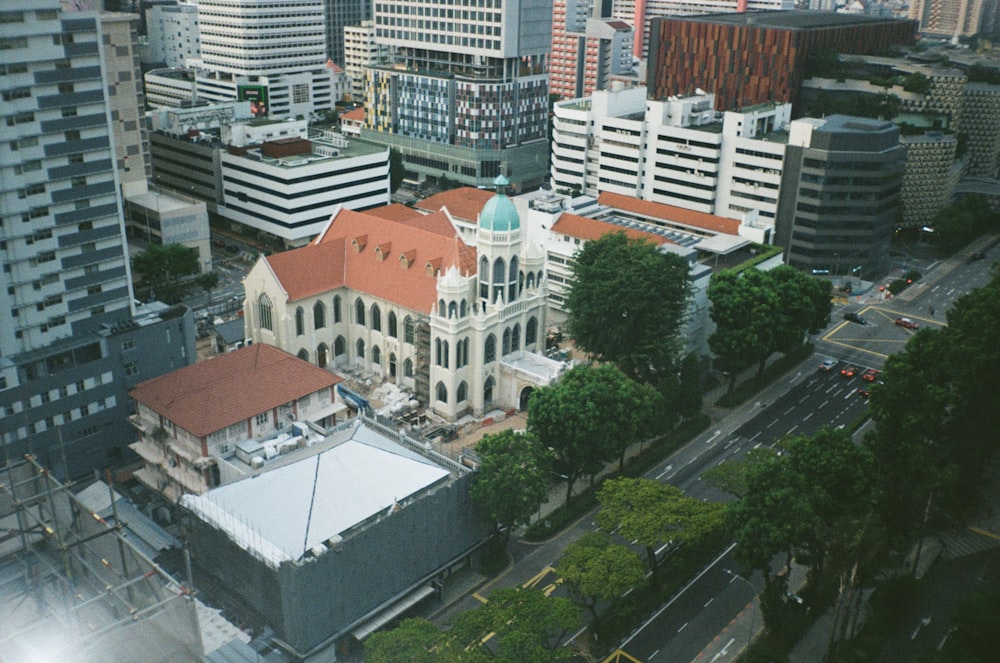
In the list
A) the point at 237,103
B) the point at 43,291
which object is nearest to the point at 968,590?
the point at 43,291

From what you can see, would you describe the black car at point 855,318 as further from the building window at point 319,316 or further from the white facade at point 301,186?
Answer: the white facade at point 301,186

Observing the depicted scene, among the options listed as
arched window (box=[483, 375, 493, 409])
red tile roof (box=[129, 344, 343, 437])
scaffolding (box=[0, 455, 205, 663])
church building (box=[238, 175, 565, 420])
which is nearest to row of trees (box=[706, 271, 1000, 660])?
arched window (box=[483, 375, 493, 409])

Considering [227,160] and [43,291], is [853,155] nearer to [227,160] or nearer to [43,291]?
[227,160]

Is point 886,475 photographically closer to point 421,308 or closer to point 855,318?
point 421,308

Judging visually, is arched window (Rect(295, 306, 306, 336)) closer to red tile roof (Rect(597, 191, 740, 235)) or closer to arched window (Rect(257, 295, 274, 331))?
arched window (Rect(257, 295, 274, 331))

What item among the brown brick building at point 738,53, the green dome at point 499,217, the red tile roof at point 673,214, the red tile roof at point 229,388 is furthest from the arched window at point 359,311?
the brown brick building at point 738,53

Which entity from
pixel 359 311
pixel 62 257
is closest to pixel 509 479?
pixel 359 311
